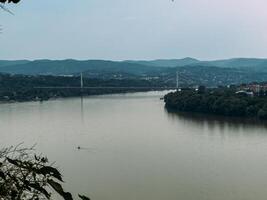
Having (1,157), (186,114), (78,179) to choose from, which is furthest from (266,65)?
(1,157)

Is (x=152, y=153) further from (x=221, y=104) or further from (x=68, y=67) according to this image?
(x=68, y=67)

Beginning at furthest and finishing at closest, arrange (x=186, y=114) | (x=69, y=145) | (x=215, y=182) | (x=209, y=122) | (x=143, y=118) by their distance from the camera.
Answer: (x=186, y=114) → (x=143, y=118) → (x=209, y=122) → (x=69, y=145) → (x=215, y=182)

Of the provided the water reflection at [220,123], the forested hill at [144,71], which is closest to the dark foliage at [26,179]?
the water reflection at [220,123]

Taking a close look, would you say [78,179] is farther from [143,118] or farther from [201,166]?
[143,118]

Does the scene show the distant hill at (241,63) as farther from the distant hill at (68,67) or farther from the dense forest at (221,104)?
the dense forest at (221,104)

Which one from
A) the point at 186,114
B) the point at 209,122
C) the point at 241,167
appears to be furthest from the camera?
the point at 186,114

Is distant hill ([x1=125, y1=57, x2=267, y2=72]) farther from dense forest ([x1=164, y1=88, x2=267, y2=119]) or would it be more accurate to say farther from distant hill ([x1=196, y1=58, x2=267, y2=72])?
dense forest ([x1=164, y1=88, x2=267, y2=119])
